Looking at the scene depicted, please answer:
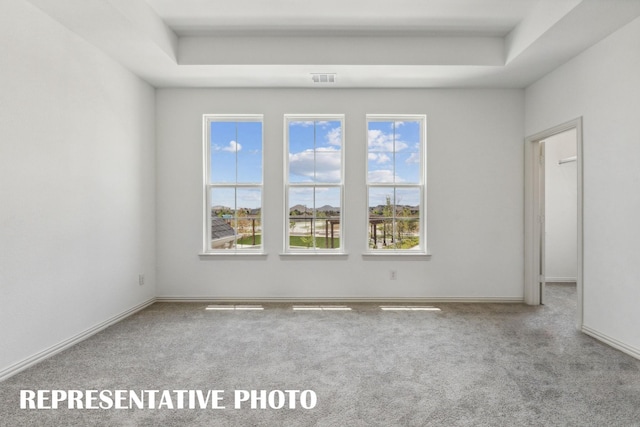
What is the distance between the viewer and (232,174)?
4.25 meters

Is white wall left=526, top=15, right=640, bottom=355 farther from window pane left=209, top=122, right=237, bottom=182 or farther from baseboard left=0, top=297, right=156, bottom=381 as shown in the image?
baseboard left=0, top=297, right=156, bottom=381

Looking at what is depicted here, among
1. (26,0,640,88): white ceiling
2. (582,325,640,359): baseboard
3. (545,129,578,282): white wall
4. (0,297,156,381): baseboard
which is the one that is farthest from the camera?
(545,129,578,282): white wall

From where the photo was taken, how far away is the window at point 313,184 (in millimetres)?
4223

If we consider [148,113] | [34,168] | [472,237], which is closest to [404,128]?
[472,237]

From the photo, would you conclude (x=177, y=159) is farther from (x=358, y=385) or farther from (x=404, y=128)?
(x=358, y=385)

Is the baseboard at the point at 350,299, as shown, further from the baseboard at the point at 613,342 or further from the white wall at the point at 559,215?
the white wall at the point at 559,215

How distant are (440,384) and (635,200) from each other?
2.22 meters

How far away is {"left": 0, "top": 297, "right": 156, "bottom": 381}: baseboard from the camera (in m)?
Answer: 2.31

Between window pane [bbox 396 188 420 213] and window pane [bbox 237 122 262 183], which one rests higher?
window pane [bbox 237 122 262 183]

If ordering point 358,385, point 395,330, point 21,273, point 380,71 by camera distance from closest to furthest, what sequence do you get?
point 358,385 < point 21,273 < point 395,330 < point 380,71

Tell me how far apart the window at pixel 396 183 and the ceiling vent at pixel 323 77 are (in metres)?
0.76

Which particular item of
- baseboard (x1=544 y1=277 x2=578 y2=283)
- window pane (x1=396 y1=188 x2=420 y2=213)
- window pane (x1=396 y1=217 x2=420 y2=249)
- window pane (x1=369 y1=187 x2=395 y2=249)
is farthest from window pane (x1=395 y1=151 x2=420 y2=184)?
baseboard (x1=544 y1=277 x2=578 y2=283)

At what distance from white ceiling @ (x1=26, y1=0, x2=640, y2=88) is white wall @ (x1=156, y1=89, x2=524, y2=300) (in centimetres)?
28

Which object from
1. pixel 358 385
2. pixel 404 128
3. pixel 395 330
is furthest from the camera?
pixel 404 128
